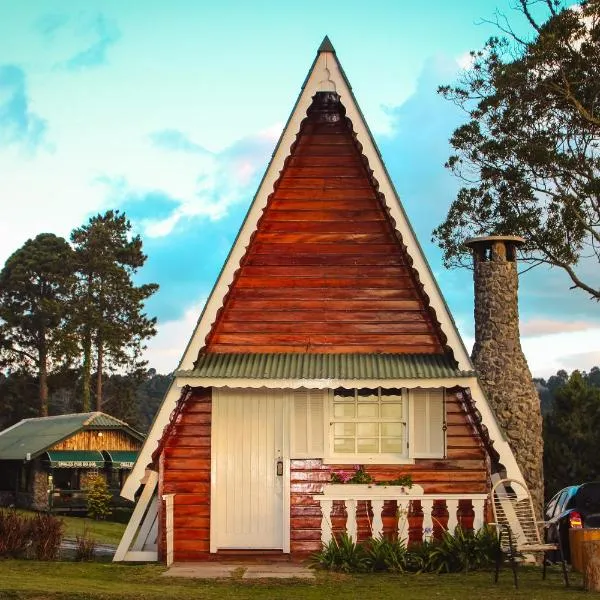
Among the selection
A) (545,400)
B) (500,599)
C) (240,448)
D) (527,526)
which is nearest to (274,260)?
(240,448)

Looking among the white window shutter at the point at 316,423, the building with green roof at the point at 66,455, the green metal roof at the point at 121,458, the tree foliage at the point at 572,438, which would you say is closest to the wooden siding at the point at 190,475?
the white window shutter at the point at 316,423

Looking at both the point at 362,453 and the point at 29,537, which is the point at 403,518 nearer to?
the point at 362,453

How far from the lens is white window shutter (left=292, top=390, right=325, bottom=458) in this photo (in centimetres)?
1498

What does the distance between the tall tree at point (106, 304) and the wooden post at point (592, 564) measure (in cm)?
5588

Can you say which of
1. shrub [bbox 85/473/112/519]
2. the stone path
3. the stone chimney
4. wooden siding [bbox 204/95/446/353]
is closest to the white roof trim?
wooden siding [bbox 204/95/446/353]

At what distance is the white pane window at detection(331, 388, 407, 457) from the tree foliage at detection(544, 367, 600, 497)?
22.2 metres

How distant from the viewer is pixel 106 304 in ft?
221

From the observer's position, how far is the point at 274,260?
15539 mm

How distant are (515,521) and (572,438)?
23.1m

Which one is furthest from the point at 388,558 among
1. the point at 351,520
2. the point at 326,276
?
the point at 326,276

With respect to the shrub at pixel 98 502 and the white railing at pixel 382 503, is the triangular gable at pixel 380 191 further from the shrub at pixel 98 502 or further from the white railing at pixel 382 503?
the shrub at pixel 98 502

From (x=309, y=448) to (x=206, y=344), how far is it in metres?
2.28

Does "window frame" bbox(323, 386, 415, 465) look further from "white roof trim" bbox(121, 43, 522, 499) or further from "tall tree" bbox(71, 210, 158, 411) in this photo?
"tall tree" bbox(71, 210, 158, 411)

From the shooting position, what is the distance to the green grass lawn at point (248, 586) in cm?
1074
